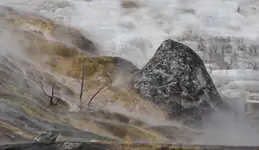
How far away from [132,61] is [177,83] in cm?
1137

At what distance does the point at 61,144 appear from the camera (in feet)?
59.5

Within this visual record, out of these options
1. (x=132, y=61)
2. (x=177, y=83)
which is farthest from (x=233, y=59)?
(x=177, y=83)

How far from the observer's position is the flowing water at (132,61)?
2398 cm

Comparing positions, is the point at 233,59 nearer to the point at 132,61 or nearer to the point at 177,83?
the point at 132,61

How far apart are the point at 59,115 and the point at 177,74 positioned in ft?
36.3

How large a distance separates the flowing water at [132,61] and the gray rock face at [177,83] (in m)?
1.09

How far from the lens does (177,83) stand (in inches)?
1264

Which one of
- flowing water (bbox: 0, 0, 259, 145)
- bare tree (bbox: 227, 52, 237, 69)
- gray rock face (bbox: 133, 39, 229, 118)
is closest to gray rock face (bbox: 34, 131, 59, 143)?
flowing water (bbox: 0, 0, 259, 145)

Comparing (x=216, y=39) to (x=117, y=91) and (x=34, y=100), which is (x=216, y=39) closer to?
(x=117, y=91)

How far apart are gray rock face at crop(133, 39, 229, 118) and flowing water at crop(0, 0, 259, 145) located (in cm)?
109

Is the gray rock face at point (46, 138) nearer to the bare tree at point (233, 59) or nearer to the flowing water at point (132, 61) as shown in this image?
the flowing water at point (132, 61)

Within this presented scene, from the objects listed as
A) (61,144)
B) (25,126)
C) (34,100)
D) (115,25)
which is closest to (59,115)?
(34,100)

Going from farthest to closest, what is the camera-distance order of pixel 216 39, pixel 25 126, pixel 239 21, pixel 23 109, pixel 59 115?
pixel 239 21 < pixel 216 39 < pixel 59 115 < pixel 23 109 < pixel 25 126

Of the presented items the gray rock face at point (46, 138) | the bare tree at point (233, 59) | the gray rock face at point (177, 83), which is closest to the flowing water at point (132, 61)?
the bare tree at point (233, 59)
